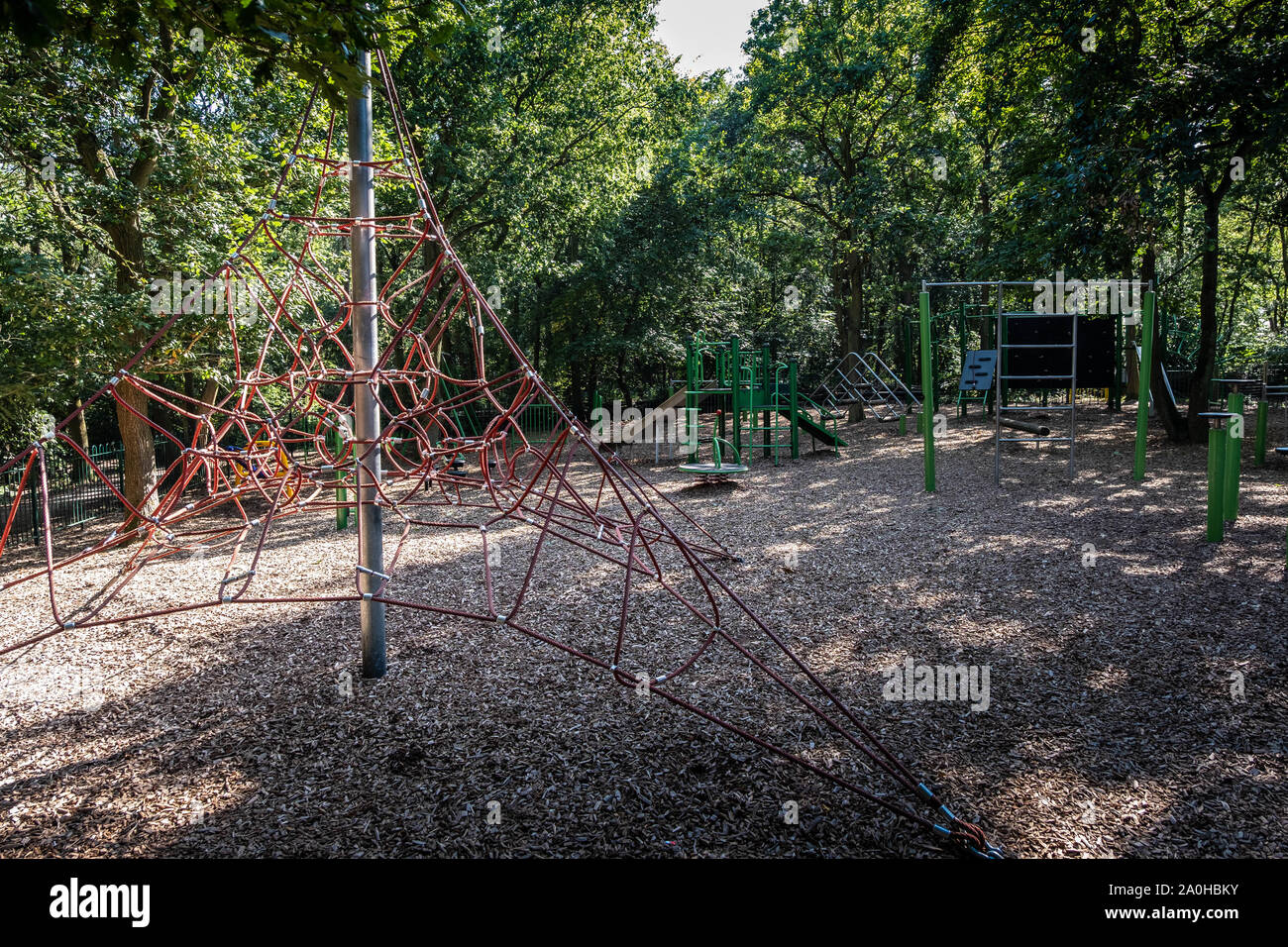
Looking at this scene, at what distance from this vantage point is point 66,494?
44.9ft

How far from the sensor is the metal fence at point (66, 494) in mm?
12043

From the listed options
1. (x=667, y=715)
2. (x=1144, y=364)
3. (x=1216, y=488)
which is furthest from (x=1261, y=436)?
(x=667, y=715)

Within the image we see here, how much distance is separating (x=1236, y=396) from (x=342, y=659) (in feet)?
33.3

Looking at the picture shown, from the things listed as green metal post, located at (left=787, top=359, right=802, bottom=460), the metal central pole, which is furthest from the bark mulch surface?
green metal post, located at (left=787, top=359, right=802, bottom=460)

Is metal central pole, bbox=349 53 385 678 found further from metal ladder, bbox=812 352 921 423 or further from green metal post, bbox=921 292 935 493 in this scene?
metal ladder, bbox=812 352 921 423

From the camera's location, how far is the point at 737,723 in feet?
→ 12.4

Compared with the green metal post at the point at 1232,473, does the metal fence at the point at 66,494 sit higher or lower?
lower

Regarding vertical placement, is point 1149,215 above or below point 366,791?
above

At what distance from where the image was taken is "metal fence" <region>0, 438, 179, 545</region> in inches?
474

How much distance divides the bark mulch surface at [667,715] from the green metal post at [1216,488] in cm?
18

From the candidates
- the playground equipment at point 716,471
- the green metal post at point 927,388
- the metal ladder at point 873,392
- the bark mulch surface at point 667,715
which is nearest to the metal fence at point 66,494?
the bark mulch surface at point 667,715

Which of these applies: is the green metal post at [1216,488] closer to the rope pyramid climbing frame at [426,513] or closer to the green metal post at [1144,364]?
the green metal post at [1144,364]
